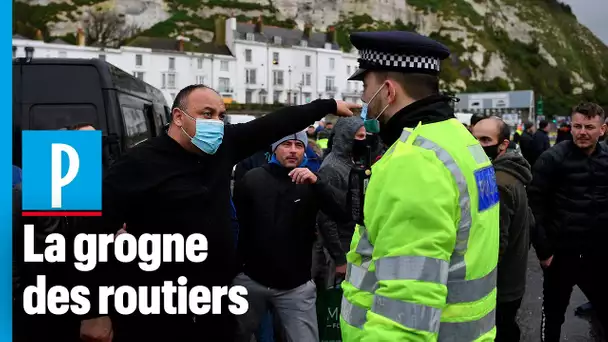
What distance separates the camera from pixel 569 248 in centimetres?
477

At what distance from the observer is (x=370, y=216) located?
1.92 metres


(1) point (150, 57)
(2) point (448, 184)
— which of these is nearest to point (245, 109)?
(1) point (150, 57)

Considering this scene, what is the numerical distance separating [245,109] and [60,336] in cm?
5797

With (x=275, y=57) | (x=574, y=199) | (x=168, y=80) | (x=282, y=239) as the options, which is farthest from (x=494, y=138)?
(x=275, y=57)

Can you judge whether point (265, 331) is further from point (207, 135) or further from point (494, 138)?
point (494, 138)

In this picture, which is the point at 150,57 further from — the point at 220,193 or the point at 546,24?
the point at 546,24

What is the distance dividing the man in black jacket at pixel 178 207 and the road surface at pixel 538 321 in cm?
334

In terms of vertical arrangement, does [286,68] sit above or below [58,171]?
above

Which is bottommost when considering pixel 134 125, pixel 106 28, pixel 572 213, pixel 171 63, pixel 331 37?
pixel 572 213

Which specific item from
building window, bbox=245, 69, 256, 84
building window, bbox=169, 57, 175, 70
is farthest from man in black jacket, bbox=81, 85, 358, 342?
building window, bbox=245, 69, 256, 84

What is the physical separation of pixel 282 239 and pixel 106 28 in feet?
303

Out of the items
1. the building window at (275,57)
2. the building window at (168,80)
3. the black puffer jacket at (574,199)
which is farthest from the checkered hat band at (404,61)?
the building window at (275,57)

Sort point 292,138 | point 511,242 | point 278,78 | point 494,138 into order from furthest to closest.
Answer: point 278,78, point 292,138, point 494,138, point 511,242

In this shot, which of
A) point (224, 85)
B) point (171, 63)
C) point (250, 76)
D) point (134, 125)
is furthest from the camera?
point (250, 76)
